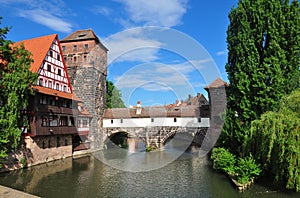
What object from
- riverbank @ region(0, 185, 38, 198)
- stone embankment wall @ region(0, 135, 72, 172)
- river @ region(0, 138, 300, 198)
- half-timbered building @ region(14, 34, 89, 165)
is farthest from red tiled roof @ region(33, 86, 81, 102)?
riverbank @ region(0, 185, 38, 198)

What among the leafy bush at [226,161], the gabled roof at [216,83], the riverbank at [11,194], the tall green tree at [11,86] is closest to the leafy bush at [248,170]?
the leafy bush at [226,161]

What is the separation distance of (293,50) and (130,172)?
14436 mm

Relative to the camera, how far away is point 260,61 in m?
16.3

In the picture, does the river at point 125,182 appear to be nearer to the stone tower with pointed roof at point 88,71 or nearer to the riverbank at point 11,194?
the riverbank at point 11,194

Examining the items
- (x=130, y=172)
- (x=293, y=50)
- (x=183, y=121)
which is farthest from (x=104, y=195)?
(x=183, y=121)

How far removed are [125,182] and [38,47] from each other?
609 inches

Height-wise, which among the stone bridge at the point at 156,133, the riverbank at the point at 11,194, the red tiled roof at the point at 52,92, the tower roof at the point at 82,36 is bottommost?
the riverbank at the point at 11,194

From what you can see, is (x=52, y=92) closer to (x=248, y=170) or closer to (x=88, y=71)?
(x=88, y=71)

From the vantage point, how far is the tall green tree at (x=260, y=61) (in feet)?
48.8

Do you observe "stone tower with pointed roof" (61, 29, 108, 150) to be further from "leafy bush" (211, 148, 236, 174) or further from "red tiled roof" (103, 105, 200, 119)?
"leafy bush" (211, 148, 236, 174)

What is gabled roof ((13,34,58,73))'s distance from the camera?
21189 mm

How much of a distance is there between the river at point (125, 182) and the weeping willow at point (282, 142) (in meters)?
1.18

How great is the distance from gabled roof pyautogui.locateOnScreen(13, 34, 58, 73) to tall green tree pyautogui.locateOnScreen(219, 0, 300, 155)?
53.8 feet

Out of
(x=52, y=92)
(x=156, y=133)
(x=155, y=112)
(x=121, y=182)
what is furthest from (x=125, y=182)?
(x=155, y=112)
